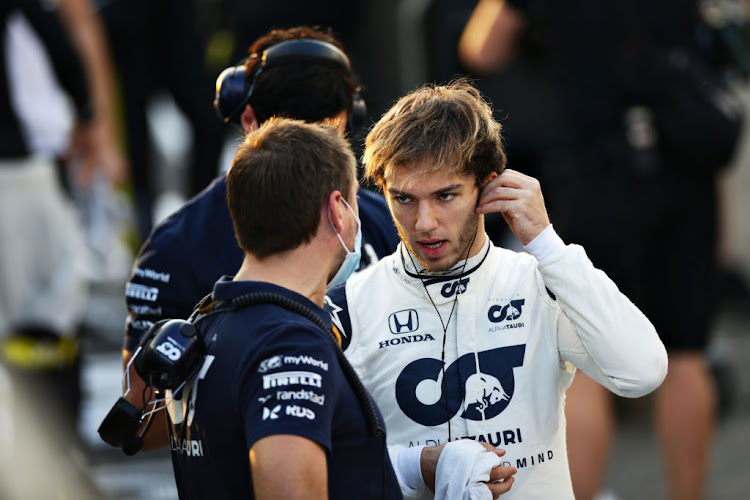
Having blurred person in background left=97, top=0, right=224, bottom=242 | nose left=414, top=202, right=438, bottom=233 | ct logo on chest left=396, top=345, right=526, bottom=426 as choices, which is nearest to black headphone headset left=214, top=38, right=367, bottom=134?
nose left=414, top=202, right=438, bottom=233

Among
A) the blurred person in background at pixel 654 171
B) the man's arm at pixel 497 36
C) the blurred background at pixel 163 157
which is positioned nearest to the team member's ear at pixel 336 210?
the blurred background at pixel 163 157

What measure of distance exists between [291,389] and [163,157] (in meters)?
8.18

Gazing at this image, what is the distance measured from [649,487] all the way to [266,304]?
11.5 feet

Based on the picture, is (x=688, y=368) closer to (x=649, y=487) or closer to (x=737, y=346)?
(x=649, y=487)

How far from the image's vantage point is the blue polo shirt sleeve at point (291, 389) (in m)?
2.24

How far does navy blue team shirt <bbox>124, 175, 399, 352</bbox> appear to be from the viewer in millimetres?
3270

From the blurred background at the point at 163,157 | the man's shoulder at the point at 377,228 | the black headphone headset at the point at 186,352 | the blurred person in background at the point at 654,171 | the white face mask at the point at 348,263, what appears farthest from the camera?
the blurred background at the point at 163,157

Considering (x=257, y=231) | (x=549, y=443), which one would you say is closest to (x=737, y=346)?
(x=549, y=443)

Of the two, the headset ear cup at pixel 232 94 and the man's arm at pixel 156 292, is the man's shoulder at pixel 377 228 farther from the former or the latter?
the man's arm at pixel 156 292

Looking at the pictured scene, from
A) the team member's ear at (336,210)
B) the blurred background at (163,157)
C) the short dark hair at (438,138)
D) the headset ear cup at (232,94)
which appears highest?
the headset ear cup at (232,94)

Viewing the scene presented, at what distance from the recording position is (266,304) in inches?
94.6

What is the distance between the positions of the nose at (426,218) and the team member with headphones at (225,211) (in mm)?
592

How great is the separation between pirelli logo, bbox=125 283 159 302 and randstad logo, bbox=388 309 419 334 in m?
0.78

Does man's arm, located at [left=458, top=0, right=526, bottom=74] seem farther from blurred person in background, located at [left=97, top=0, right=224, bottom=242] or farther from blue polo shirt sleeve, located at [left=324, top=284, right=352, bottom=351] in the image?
blurred person in background, located at [left=97, top=0, right=224, bottom=242]
